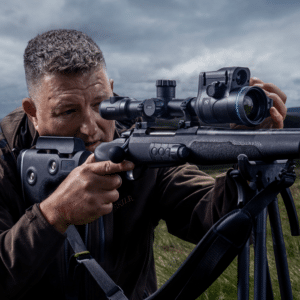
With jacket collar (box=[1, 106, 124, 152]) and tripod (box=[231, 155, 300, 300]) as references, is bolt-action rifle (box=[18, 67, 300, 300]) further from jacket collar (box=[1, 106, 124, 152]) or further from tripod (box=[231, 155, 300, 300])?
jacket collar (box=[1, 106, 124, 152])

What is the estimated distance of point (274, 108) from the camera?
2.07 m

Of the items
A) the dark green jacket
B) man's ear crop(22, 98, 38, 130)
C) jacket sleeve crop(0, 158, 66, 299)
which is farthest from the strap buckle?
man's ear crop(22, 98, 38, 130)

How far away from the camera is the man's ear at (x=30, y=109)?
3.10 m

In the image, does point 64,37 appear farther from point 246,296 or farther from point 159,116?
point 246,296

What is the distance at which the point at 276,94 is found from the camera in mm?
2238

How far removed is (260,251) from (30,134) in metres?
2.12

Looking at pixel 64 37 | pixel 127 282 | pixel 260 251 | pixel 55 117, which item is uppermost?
pixel 64 37

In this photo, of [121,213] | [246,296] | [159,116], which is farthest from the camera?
[121,213]

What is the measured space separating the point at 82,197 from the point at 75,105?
75 cm

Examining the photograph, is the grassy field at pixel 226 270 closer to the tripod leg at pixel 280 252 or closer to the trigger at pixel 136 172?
the tripod leg at pixel 280 252

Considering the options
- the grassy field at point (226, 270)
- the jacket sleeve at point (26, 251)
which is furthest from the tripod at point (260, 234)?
the grassy field at point (226, 270)

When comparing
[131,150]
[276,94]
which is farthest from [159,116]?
[276,94]

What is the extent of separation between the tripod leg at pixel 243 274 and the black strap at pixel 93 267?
940mm

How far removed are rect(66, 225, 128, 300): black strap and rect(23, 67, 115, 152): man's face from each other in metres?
0.68
